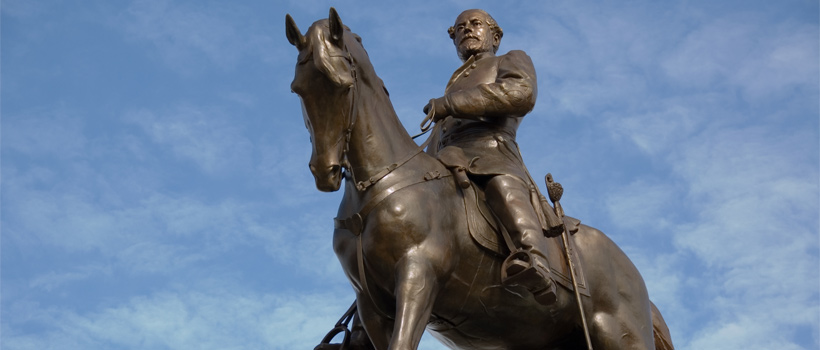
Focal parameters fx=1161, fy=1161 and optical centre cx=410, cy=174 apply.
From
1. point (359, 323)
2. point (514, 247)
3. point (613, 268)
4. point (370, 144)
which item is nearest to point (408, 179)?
point (370, 144)

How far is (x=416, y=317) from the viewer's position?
938 centimetres

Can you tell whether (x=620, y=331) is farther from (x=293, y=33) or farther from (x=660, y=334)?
(x=293, y=33)

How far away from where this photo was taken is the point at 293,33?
385 inches

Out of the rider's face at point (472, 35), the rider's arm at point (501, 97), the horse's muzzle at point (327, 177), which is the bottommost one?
Answer: the horse's muzzle at point (327, 177)

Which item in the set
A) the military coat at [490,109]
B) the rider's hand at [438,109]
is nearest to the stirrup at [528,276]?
the military coat at [490,109]

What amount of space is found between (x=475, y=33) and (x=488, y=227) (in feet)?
9.27

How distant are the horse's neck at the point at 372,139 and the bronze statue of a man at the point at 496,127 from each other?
610 millimetres

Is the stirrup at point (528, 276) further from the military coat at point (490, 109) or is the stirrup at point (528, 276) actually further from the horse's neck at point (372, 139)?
the horse's neck at point (372, 139)

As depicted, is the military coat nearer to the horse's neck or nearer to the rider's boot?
the rider's boot

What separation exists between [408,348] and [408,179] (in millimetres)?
1546

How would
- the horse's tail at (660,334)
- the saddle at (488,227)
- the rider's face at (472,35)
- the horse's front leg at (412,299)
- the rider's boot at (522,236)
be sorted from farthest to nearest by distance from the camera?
the rider's face at (472,35) → the horse's tail at (660,334) → the saddle at (488,227) → the rider's boot at (522,236) → the horse's front leg at (412,299)

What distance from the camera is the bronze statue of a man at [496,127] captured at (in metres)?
10.0

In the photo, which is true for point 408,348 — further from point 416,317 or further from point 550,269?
point 550,269

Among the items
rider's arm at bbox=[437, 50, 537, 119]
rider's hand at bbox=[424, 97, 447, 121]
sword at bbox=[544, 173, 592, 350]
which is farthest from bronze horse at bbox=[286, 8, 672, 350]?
rider's arm at bbox=[437, 50, 537, 119]
